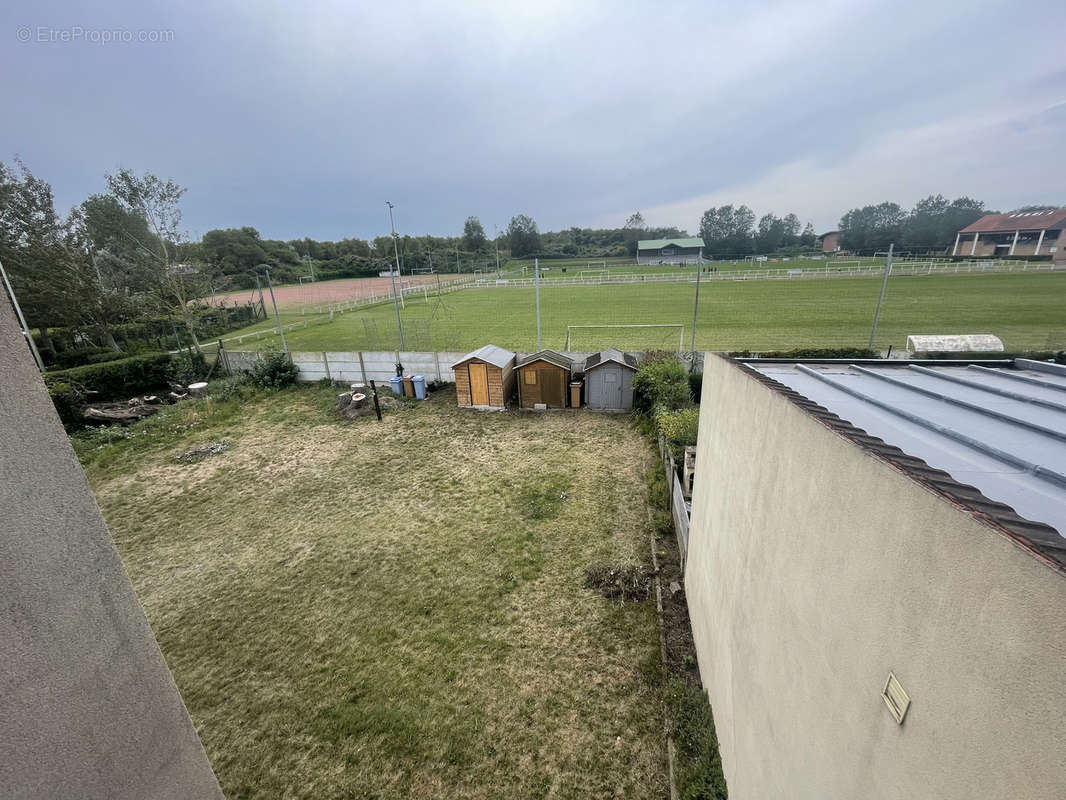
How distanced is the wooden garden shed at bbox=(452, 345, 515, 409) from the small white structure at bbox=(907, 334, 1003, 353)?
1108 centimetres

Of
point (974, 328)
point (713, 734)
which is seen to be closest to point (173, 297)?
point (713, 734)

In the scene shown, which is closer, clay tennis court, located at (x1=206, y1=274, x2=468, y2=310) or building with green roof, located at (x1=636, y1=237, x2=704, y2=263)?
clay tennis court, located at (x1=206, y1=274, x2=468, y2=310)

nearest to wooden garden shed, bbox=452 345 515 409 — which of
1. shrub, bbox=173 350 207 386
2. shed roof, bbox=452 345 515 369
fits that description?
shed roof, bbox=452 345 515 369

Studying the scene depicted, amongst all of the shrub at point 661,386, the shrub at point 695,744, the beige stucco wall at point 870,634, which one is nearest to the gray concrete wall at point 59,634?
the beige stucco wall at point 870,634

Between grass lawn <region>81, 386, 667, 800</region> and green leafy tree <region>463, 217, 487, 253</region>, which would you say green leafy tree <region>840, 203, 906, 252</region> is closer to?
green leafy tree <region>463, 217, 487, 253</region>

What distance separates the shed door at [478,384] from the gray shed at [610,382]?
9.56 ft

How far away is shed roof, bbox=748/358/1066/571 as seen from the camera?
1.19m

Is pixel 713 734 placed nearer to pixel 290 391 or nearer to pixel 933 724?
pixel 933 724

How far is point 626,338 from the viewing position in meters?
16.9

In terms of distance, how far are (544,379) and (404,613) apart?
24.4 ft

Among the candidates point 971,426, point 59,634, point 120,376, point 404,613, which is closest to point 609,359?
point 404,613

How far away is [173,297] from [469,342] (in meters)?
12.2

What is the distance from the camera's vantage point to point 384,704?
4191 mm

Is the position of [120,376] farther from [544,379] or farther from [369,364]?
[544,379]
